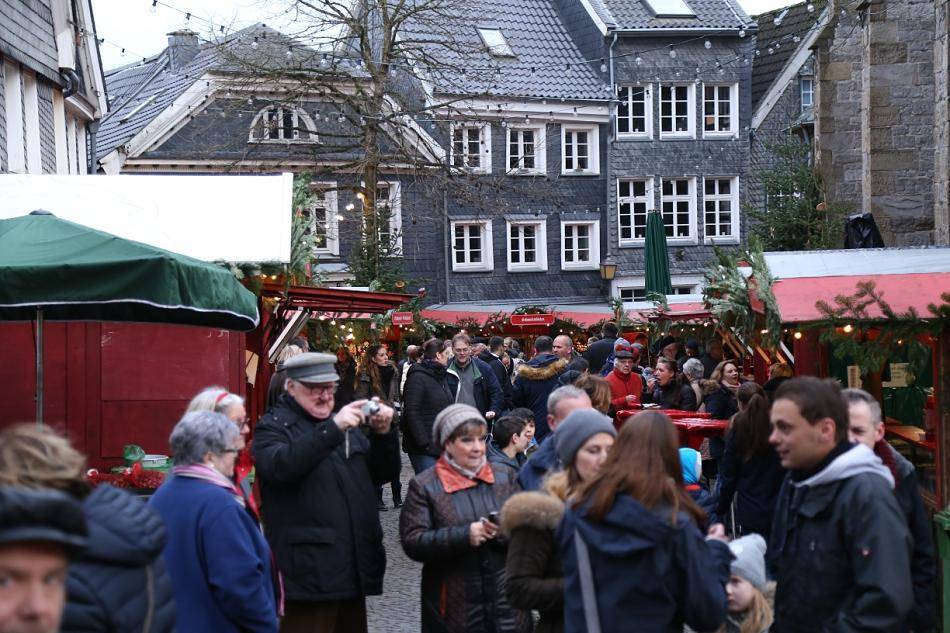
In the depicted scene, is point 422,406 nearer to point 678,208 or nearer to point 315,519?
point 315,519

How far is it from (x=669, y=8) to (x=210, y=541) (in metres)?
38.1

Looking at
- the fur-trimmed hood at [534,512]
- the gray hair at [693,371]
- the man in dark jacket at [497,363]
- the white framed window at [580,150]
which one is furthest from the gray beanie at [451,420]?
the white framed window at [580,150]

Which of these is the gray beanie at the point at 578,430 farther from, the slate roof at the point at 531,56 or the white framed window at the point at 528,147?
the white framed window at the point at 528,147

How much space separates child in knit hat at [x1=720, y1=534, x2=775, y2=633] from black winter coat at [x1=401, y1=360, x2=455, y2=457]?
6.33 m

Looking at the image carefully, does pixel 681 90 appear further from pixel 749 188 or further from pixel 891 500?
pixel 891 500

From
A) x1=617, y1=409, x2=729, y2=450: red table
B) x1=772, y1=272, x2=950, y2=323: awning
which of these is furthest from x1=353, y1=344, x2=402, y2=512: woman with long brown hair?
x1=772, y1=272, x2=950, y2=323: awning

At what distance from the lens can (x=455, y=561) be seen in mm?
5648

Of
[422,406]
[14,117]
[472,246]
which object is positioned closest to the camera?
[422,406]

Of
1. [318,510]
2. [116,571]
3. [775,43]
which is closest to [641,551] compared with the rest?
[116,571]

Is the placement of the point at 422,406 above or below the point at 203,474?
below

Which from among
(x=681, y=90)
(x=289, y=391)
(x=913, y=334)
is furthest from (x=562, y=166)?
(x=289, y=391)

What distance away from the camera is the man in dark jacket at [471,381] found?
12.5 m

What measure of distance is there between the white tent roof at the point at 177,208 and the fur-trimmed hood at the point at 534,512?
19.0 feet

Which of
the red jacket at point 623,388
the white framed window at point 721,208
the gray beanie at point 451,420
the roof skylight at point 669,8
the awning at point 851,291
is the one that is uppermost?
the roof skylight at point 669,8
